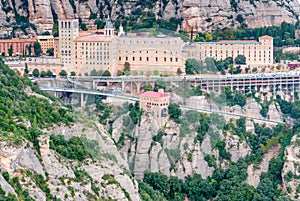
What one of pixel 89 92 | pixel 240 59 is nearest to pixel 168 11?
pixel 240 59

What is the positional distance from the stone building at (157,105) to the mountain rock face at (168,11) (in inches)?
521

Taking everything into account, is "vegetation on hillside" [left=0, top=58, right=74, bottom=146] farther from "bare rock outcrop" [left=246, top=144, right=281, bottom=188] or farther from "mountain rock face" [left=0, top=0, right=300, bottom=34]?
"mountain rock face" [left=0, top=0, right=300, bottom=34]

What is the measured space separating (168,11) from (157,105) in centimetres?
1460

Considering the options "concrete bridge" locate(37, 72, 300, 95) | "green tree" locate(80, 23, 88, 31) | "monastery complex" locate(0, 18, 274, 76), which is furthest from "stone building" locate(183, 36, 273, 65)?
"green tree" locate(80, 23, 88, 31)

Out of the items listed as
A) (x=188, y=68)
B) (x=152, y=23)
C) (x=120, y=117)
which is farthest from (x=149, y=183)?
(x=152, y=23)

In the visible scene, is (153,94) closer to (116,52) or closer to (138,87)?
(138,87)

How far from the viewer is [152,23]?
3629 inches

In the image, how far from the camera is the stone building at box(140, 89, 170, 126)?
79.4 meters

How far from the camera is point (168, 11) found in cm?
9294

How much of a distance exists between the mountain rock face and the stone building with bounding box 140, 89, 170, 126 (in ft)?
43.4

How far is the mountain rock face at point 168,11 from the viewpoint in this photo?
92.4 m

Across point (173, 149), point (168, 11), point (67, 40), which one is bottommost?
point (173, 149)

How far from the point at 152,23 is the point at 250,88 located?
9.28 m

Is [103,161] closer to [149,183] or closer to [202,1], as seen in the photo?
[149,183]
